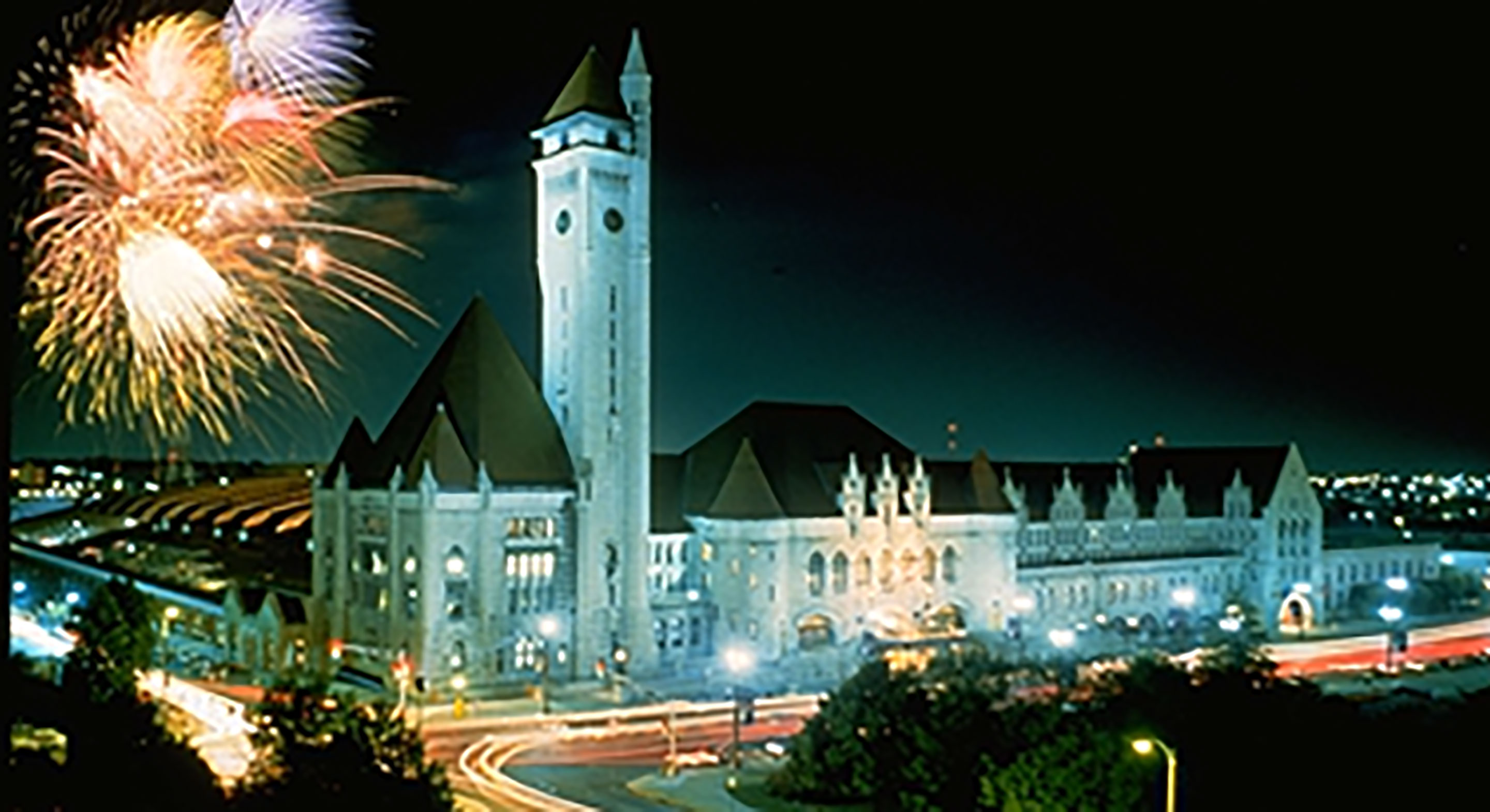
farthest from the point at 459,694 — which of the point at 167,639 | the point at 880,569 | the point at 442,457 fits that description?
the point at 880,569

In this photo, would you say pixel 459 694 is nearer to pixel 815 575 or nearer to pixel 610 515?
pixel 610 515

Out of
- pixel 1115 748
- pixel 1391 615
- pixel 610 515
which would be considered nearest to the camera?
pixel 1115 748

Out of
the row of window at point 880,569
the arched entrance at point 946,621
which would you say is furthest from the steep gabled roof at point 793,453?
the arched entrance at point 946,621

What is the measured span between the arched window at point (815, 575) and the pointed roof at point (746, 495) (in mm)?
2770

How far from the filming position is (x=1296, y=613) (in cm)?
10056

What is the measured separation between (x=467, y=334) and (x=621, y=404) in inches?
313

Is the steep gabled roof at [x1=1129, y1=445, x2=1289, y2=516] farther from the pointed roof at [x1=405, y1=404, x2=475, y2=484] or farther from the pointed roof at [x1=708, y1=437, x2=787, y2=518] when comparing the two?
the pointed roof at [x1=405, y1=404, x2=475, y2=484]

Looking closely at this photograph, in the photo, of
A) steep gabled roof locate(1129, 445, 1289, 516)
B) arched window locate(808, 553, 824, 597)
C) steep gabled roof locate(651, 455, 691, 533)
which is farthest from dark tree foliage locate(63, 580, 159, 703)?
steep gabled roof locate(1129, 445, 1289, 516)

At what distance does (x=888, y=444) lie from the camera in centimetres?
8625

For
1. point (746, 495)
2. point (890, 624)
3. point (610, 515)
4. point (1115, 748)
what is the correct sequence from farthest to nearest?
point (890, 624)
point (746, 495)
point (610, 515)
point (1115, 748)

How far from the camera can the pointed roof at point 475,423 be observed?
67438 mm

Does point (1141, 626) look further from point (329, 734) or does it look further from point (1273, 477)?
point (329, 734)

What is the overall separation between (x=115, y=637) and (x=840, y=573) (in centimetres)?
3715

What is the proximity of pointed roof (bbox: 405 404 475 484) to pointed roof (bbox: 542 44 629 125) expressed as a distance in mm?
15566
